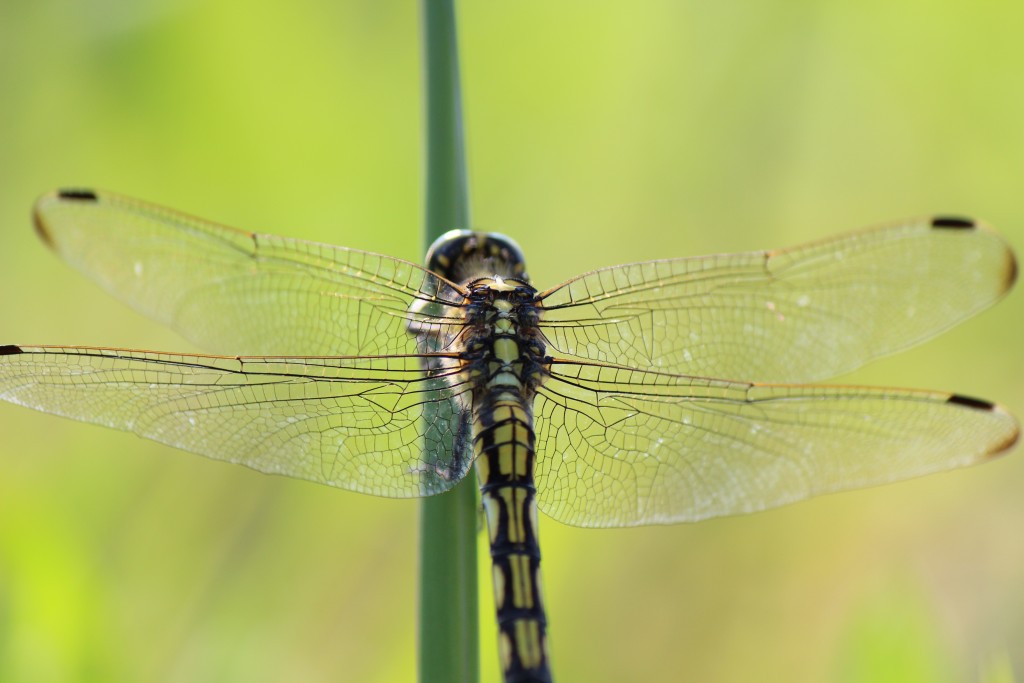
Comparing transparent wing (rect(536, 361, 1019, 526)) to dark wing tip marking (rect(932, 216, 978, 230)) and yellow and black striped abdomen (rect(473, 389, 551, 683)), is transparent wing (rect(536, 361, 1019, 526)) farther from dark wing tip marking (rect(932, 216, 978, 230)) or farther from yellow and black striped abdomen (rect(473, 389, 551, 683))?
dark wing tip marking (rect(932, 216, 978, 230))

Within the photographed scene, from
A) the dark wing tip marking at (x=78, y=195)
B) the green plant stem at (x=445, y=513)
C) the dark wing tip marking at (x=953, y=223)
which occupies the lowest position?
the green plant stem at (x=445, y=513)

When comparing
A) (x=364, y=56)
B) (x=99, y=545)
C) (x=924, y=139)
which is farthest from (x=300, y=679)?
(x=924, y=139)

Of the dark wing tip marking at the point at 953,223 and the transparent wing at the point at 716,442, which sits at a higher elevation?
the dark wing tip marking at the point at 953,223

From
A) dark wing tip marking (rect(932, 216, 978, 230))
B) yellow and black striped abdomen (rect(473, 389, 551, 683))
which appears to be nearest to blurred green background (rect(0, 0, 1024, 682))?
yellow and black striped abdomen (rect(473, 389, 551, 683))

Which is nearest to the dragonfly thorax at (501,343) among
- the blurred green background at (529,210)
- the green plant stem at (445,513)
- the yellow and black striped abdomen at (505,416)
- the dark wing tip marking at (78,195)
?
the yellow and black striped abdomen at (505,416)

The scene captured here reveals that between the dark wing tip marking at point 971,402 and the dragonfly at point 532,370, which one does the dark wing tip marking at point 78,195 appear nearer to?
the dragonfly at point 532,370

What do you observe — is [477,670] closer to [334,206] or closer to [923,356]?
[334,206]

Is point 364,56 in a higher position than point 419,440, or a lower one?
higher
